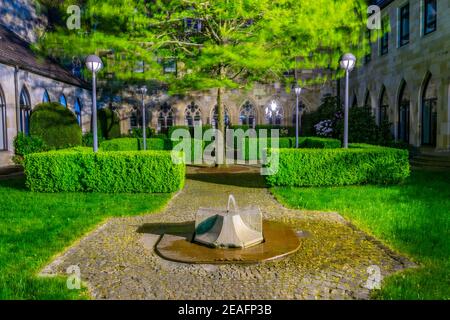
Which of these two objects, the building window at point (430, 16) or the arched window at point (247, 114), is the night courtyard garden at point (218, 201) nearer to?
the building window at point (430, 16)

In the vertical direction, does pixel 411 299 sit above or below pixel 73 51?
below

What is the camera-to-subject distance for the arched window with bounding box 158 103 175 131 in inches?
1189

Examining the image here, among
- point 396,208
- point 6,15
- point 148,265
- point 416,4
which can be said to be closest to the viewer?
point 148,265

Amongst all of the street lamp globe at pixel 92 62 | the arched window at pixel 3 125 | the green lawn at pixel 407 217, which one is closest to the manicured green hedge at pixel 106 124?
the arched window at pixel 3 125

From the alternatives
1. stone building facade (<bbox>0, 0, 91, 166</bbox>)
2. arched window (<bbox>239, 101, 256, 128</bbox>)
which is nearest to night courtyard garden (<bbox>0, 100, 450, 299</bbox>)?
stone building facade (<bbox>0, 0, 91, 166</bbox>)

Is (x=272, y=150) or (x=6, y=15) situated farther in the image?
(x=6, y=15)

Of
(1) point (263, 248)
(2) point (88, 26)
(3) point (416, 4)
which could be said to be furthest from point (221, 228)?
(3) point (416, 4)

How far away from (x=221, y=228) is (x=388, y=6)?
21.8m

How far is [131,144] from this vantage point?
17688mm

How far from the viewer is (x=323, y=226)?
629cm

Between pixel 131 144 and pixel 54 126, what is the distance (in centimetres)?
346

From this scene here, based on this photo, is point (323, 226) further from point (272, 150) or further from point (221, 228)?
point (272, 150)

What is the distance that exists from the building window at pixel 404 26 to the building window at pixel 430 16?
1.69 metres
